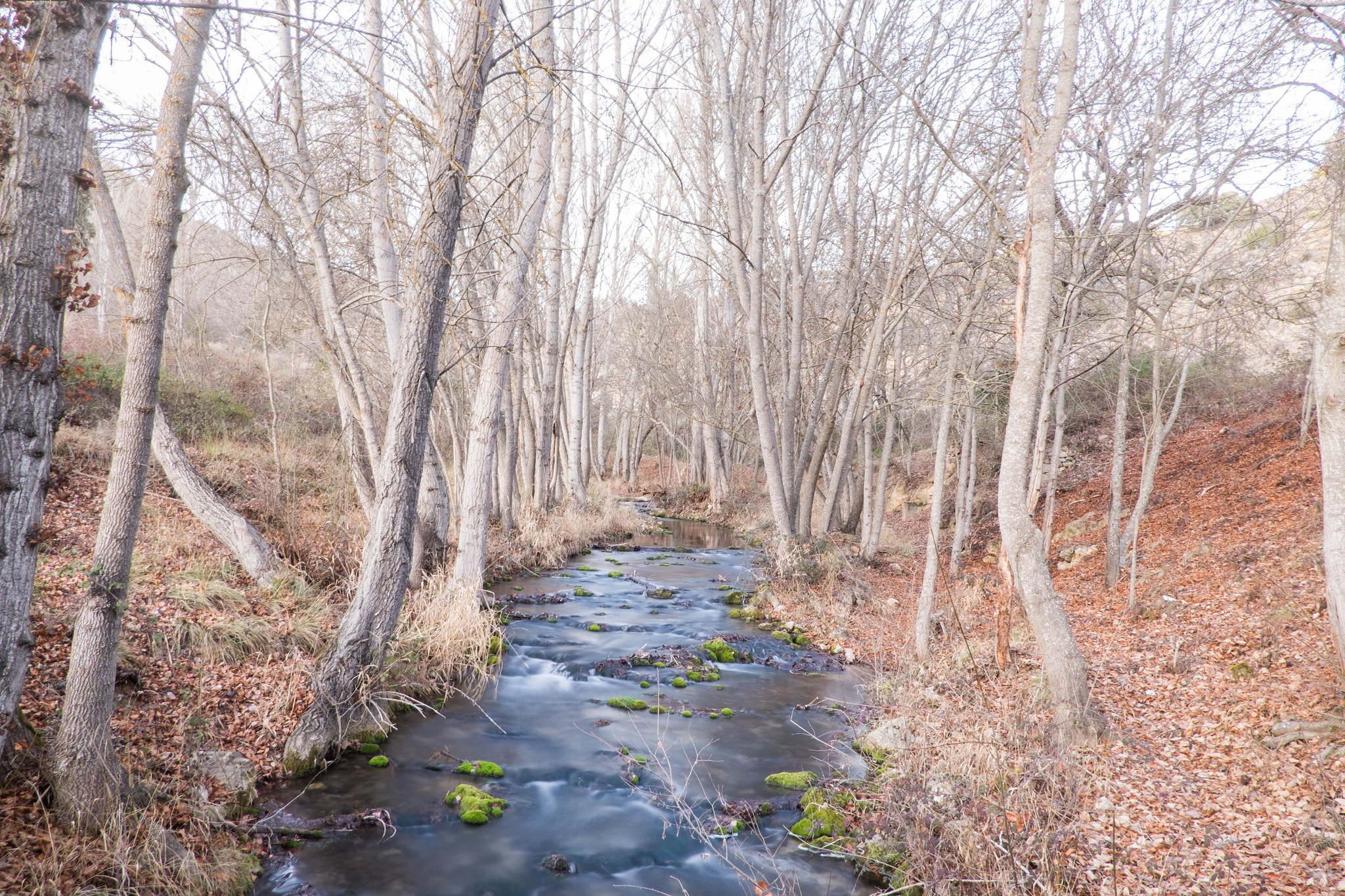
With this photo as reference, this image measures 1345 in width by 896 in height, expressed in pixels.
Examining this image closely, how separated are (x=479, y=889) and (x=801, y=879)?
1988mm

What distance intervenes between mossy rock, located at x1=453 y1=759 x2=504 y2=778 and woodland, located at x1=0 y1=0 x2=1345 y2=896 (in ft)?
2.85

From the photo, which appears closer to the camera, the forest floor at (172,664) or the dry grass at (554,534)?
the forest floor at (172,664)

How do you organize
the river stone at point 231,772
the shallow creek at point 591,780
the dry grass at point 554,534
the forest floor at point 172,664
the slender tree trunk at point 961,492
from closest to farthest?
the forest floor at point 172,664 → the shallow creek at point 591,780 → the river stone at point 231,772 → the slender tree trunk at point 961,492 → the dry grass at point 554,534

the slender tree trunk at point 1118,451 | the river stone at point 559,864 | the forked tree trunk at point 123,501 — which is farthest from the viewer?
the slender tree trunk at point 1118,451

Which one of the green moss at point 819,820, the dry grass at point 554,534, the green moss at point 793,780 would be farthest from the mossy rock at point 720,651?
the dry grass at point 554,534

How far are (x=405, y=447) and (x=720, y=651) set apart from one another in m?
4.88

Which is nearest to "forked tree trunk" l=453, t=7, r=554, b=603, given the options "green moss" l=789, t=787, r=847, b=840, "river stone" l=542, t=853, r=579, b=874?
"river stone" l=542, t=853, r=579, b=874

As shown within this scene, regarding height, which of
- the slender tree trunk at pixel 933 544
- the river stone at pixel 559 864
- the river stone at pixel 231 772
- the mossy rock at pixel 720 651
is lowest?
the river stone at pixel 559 864

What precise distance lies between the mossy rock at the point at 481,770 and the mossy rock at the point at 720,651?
346 centimetres

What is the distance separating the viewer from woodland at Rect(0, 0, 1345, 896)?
3.72m

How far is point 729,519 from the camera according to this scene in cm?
2097

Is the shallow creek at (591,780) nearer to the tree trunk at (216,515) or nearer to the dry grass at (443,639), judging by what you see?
the dry grass at (443,639)

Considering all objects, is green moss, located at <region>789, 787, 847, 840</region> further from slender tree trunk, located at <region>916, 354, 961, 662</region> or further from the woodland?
slender tree trunk, located at <region>916, 354, 961, 662</region>

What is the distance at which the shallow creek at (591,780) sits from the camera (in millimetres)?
4312
